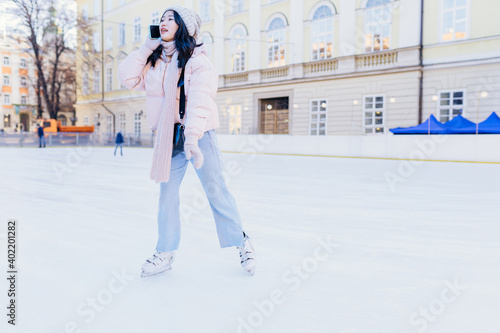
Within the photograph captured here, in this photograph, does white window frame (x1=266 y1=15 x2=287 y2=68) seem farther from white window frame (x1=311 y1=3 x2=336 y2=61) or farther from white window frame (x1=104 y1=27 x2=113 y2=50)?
white window frame (x1=104 y1=27 x2=113 y2=50)

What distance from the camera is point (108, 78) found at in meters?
36.9

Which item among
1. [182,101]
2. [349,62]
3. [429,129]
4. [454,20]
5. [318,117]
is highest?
[454,20]

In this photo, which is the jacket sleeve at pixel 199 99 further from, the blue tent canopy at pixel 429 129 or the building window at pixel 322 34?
the building window at pixel 322 34

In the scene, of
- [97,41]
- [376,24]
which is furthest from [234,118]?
[97,41]

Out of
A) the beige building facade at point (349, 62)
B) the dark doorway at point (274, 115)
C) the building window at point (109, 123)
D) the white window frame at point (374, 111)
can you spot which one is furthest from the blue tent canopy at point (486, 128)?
the building window at point (109, 123)

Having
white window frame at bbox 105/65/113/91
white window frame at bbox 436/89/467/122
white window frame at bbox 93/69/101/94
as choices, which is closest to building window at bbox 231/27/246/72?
white window frame at bbox 436/89/467/122

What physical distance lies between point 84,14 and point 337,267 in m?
42.9

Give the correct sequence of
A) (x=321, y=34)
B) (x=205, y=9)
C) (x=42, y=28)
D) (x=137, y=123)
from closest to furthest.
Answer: (x=321, y=34), (x=205, y=9), (x=137, y=123), (x=42, y=28)

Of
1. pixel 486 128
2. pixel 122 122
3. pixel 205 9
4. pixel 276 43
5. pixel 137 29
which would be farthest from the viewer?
pixel 122 122

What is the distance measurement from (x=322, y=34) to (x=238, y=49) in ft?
20.0

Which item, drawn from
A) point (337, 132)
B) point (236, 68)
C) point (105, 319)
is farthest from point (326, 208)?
point (236, 68)

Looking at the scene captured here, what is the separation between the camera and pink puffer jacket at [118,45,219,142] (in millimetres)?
2389

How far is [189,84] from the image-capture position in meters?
2.45

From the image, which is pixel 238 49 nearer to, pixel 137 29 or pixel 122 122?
pixel 137 29
